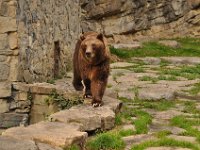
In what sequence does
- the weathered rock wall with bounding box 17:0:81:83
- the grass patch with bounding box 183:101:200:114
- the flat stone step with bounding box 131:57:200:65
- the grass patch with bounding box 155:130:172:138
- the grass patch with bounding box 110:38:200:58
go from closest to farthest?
the grass patch with bounding box 155:130:172:138, the grass patch with bounding box 183:101:200:114, the weathered rock wall with bounding box 17:0:81:83, the flat stone step with bounding box 131:57:200:65, the grass patch with bounding box 110:38:200:58

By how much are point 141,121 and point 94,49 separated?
1298 mm

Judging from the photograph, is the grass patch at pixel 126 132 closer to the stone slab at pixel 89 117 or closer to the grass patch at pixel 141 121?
the grass patch at pixel 141 121

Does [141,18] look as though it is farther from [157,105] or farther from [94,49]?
[94,49]

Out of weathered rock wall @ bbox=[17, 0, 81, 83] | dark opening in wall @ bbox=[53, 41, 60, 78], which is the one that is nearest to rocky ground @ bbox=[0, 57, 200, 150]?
weathered rock wall @ bbox=[17, 0, 81, 83]

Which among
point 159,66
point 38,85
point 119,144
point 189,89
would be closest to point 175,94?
point 189,89

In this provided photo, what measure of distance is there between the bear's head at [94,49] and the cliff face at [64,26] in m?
2.94

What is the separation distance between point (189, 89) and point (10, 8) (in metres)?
4.32

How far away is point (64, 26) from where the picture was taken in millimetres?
14094

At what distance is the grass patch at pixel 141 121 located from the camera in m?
7.26

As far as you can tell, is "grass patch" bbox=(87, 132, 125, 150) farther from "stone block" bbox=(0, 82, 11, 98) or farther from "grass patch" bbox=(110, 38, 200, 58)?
"grass patch" bbox=(110, 38, 200, 58)

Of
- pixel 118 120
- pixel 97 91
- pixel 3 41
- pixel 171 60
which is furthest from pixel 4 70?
pixel 171 60

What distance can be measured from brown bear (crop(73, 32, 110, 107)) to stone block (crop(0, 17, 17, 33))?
8.27ft

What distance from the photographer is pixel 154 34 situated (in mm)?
23422

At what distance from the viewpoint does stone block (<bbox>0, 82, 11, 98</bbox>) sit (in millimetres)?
10461
